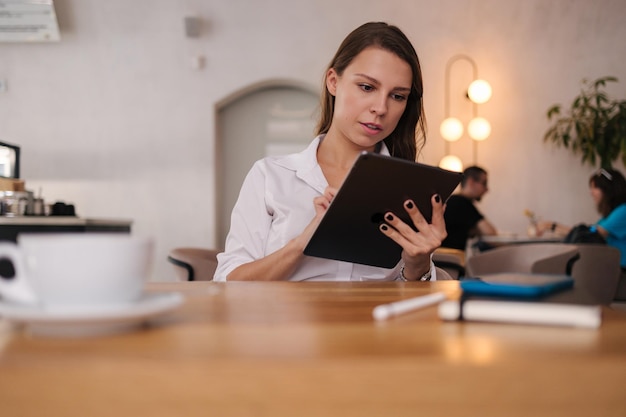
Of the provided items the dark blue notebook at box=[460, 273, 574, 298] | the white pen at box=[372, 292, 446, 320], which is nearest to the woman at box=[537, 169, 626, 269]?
the dark blue notebook at box=[460, 273, 574, 298]

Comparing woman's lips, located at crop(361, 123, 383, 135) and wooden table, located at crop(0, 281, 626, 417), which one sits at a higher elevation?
woman's lips, located at crop(361, 123, 383, 135)

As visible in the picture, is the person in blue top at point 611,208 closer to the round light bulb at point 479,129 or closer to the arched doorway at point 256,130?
the round light bulb at point 479,129

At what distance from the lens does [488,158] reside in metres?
6.65

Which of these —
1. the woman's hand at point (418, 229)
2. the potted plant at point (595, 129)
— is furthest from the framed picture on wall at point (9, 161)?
the potted plant at point (595, 129)

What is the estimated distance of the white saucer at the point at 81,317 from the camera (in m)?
0.56

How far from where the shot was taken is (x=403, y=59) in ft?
5.95

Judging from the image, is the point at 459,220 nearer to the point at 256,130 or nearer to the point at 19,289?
the point at 256,130

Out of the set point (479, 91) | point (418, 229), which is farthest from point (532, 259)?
point (479, 91)

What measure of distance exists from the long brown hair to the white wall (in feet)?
15.1

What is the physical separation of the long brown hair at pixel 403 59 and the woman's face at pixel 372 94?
25 millimetres

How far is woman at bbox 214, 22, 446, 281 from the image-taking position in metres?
1.67

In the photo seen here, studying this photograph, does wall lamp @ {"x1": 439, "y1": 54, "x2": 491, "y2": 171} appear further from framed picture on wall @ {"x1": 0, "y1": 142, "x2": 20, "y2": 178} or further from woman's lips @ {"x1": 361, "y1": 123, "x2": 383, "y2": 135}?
woman's lips @ {"x1": 361, "y1": 123, "x2": 383, "y2": 135}

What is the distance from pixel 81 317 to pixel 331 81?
150 centimetres

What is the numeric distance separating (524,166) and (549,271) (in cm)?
390
